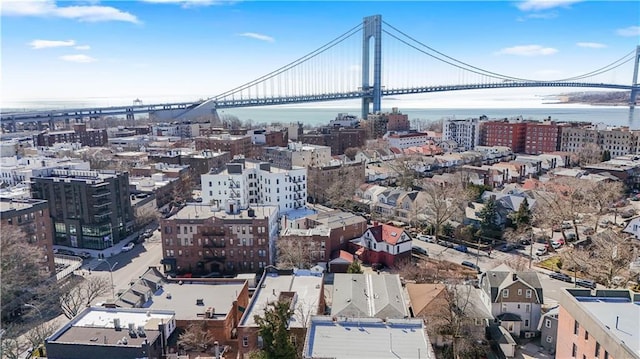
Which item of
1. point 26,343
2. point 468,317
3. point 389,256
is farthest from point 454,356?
point 26,343

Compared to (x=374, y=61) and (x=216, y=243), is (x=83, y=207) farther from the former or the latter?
(x=374, y=61)

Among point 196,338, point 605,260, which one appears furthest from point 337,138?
point 196,338

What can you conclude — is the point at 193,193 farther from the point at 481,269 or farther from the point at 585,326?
the point at 585,326

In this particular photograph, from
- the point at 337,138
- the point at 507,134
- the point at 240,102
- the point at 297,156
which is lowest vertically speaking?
the point at 297,156

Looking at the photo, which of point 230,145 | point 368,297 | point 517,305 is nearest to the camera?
point 368,297

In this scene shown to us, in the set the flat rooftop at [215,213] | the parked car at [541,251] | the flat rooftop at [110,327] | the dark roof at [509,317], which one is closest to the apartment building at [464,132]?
the parked car at [541,251]

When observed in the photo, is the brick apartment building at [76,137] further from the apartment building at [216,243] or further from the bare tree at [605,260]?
the bare tree at [605,260]
